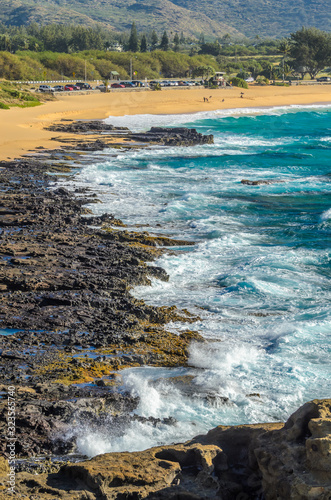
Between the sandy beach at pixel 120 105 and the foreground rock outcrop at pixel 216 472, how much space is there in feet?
79.6

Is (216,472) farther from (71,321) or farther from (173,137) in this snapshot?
(173,137)

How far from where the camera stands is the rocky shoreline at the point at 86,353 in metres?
5.52

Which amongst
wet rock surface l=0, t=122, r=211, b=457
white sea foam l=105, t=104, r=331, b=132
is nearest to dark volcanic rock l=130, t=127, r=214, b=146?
white sea foam l=105, t=104, r=331, b=132

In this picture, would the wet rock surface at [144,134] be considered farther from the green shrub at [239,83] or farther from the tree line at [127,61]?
the green shrub at [239,83]

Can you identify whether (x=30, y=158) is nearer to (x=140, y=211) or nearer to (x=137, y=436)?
(x=140, y=211)

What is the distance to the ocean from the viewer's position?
27.0 ft

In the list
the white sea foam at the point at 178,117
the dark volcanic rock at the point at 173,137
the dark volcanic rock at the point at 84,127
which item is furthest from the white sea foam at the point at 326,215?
the white sea foam at the point at 178,117

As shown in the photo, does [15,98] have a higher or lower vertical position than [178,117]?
higher

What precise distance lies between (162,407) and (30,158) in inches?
880

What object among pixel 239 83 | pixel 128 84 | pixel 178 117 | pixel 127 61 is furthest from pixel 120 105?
pixel 127 61

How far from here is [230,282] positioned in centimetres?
1337

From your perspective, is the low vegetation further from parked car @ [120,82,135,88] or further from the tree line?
parked car @ [120,82,135,88]

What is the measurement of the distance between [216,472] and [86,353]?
13.6 ft

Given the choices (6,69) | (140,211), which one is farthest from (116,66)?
(140,211)
